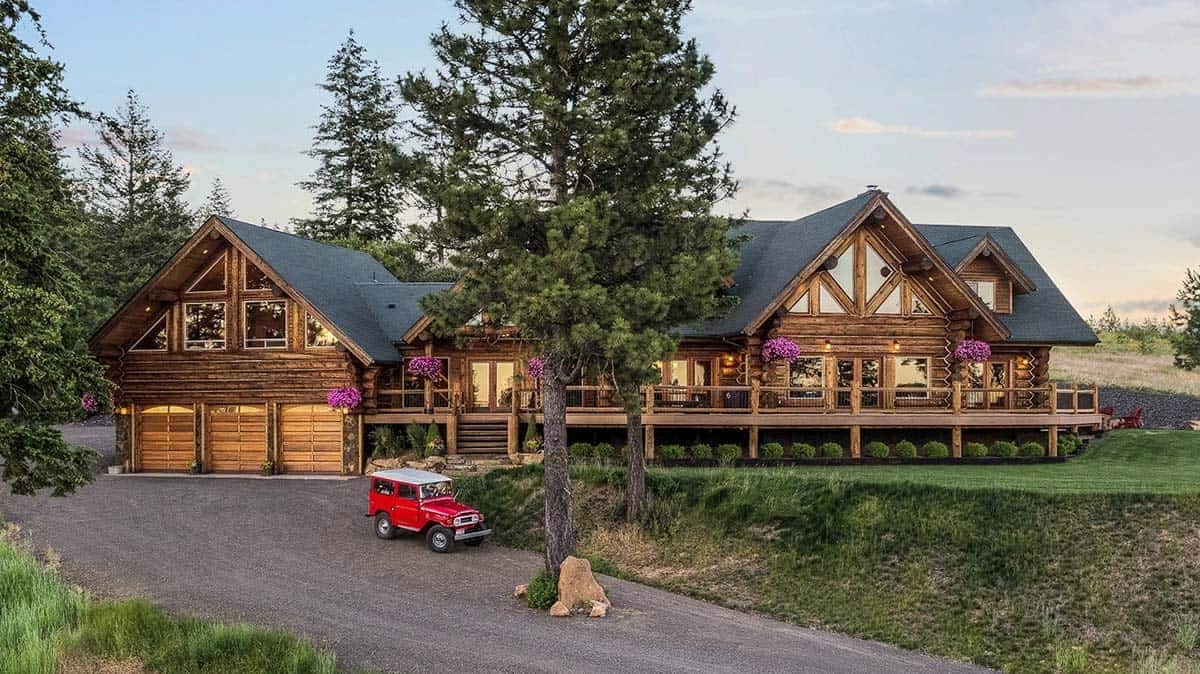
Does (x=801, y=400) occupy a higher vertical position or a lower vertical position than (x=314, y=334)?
lower

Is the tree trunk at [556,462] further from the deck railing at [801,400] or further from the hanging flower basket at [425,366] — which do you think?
the hanging flower basket at [425,366]

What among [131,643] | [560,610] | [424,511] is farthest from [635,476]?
[131,643]

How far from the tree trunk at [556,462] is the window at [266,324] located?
1417 cm

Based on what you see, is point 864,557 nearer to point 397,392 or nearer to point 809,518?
point 809,518

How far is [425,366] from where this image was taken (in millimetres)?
25406

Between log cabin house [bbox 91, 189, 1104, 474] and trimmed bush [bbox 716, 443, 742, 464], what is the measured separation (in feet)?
2.60

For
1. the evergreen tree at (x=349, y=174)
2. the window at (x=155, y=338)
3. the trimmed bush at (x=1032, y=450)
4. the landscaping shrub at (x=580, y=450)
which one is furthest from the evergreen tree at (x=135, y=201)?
the trimmed bush at (x=1032, y=450)

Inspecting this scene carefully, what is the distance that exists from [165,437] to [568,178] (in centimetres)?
1873

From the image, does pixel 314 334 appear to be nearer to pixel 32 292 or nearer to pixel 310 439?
pixel 310 439

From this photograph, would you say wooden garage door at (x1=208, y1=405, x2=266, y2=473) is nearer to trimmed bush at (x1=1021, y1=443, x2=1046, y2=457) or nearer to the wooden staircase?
the wooden staircase

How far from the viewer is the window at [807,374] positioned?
25.6m

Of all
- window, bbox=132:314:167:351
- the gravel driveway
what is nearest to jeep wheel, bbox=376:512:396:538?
the gravel driveway

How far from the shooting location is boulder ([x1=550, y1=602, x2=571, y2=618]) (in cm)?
1299

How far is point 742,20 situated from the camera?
20750mm
